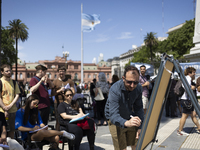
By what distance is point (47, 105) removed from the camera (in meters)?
4.92

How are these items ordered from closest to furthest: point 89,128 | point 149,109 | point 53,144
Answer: point 149,109 < point 53,144 < point 89,128

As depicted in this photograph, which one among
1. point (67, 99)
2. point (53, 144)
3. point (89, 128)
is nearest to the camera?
point (53, 144)

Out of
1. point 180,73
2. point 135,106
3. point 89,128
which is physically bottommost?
point 89,128

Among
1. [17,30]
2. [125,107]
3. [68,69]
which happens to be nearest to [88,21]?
[17,30]

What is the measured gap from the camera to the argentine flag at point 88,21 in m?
24.6

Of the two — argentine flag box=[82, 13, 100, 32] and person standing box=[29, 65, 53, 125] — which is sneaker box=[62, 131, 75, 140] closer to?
person standing box=[29, 65, 53, 125]

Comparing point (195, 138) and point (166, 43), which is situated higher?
point (166, 43)

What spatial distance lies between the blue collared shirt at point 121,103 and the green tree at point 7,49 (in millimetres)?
36363

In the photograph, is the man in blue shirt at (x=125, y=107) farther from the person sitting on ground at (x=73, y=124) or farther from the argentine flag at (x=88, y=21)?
the argentine flag at (x=88, y=21)

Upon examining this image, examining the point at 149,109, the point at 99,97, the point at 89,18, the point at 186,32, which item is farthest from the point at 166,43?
the point at 149,109

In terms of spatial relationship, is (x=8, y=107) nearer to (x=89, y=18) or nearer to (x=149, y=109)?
(x=149, y=109)

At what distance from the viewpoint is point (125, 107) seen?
2.52 meters

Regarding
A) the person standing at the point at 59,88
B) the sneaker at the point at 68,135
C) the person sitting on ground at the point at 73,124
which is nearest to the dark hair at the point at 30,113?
the person sitting on ground at the point at 73,124

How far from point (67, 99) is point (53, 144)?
40.4 inches
